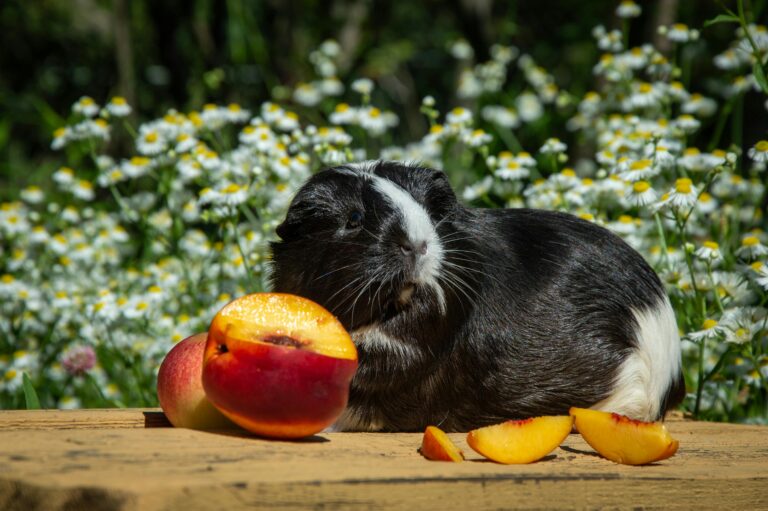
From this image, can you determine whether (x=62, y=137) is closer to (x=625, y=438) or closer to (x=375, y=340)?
(x=375, y=340)

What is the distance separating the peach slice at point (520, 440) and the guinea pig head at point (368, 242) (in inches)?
15.5

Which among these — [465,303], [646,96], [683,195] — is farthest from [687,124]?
[465,303]

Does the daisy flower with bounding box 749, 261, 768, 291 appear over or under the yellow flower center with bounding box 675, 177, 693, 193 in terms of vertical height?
under

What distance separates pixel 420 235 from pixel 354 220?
0.60 ft

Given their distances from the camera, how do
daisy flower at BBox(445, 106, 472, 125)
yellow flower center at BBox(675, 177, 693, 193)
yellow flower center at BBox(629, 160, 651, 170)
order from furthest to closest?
daisy flower at BBox(445, 106, 472, 125), yellow flower center at BBox(629, 160, 651, 170), yellow flower center at BBox(675, 177, 693, 193)

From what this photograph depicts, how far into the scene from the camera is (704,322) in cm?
276

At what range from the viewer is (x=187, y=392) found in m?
2.11

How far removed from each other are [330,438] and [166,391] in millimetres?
395

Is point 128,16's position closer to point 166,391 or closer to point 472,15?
point 472,15

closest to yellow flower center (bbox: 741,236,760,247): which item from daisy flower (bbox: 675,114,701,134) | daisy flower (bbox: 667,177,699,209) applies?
daisy flower (bbox: 667,177,699,209)

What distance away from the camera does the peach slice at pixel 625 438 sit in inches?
75.7

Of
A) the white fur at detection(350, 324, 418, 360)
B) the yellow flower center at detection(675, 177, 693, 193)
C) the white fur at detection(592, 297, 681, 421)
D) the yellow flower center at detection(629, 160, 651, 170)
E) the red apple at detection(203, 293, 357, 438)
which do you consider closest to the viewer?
the red apple at detection(203, 293, 357, 438)

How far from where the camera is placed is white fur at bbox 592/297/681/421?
2463 millimetres

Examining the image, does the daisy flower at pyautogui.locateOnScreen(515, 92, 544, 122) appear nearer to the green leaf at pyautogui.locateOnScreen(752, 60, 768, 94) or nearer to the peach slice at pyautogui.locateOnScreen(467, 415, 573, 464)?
the green leaf at pyautogui.locateOnScreen(752, 60, 768, 94)
